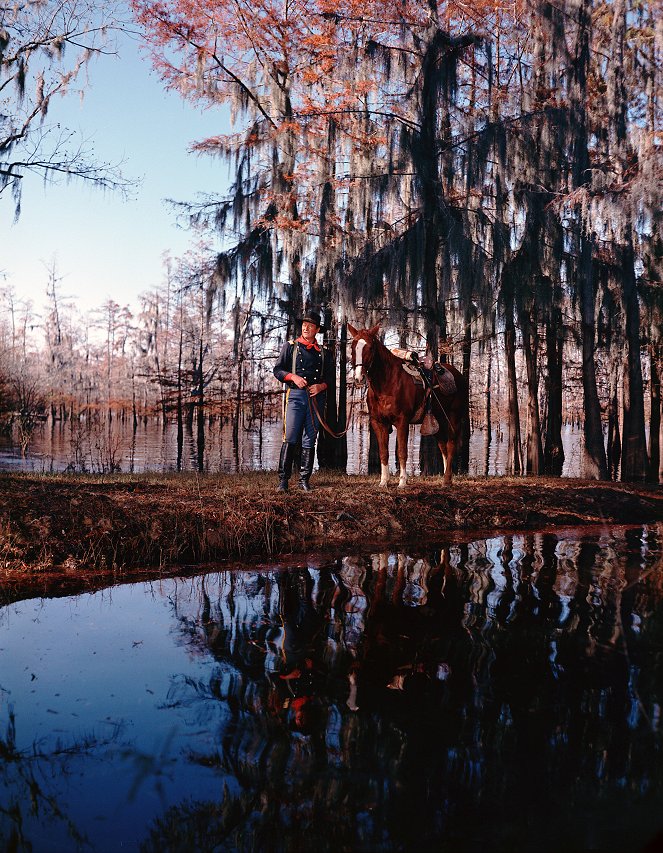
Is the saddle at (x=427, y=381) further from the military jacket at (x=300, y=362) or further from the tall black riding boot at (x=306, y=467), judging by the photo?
the tall black riding boot at (x=306, y=467)

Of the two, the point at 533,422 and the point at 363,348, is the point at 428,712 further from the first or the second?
the point at 533,422

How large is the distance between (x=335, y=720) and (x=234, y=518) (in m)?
4.25

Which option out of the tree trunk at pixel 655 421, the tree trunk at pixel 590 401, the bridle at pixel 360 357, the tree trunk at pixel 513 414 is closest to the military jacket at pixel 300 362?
the bridle at pixel 360 357

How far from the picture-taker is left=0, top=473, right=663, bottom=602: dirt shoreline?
6273mm

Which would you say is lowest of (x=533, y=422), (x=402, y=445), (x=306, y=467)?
(x=306, y=467)

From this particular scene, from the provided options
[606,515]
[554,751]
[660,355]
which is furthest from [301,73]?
[554,751]

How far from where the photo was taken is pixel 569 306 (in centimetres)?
1377

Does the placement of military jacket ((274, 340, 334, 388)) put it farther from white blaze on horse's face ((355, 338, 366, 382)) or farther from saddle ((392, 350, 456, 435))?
saddle ((392, 350, 456, 435))

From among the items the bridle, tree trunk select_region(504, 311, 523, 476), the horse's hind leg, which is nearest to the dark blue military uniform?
the bridle

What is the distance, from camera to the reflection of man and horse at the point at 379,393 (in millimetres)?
8938

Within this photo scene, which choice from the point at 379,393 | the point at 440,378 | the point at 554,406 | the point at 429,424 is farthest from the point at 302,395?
the point at 554,406

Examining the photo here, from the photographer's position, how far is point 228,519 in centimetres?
720

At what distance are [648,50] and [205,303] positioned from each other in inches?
447

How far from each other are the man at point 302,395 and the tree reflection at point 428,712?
10.9 feet
